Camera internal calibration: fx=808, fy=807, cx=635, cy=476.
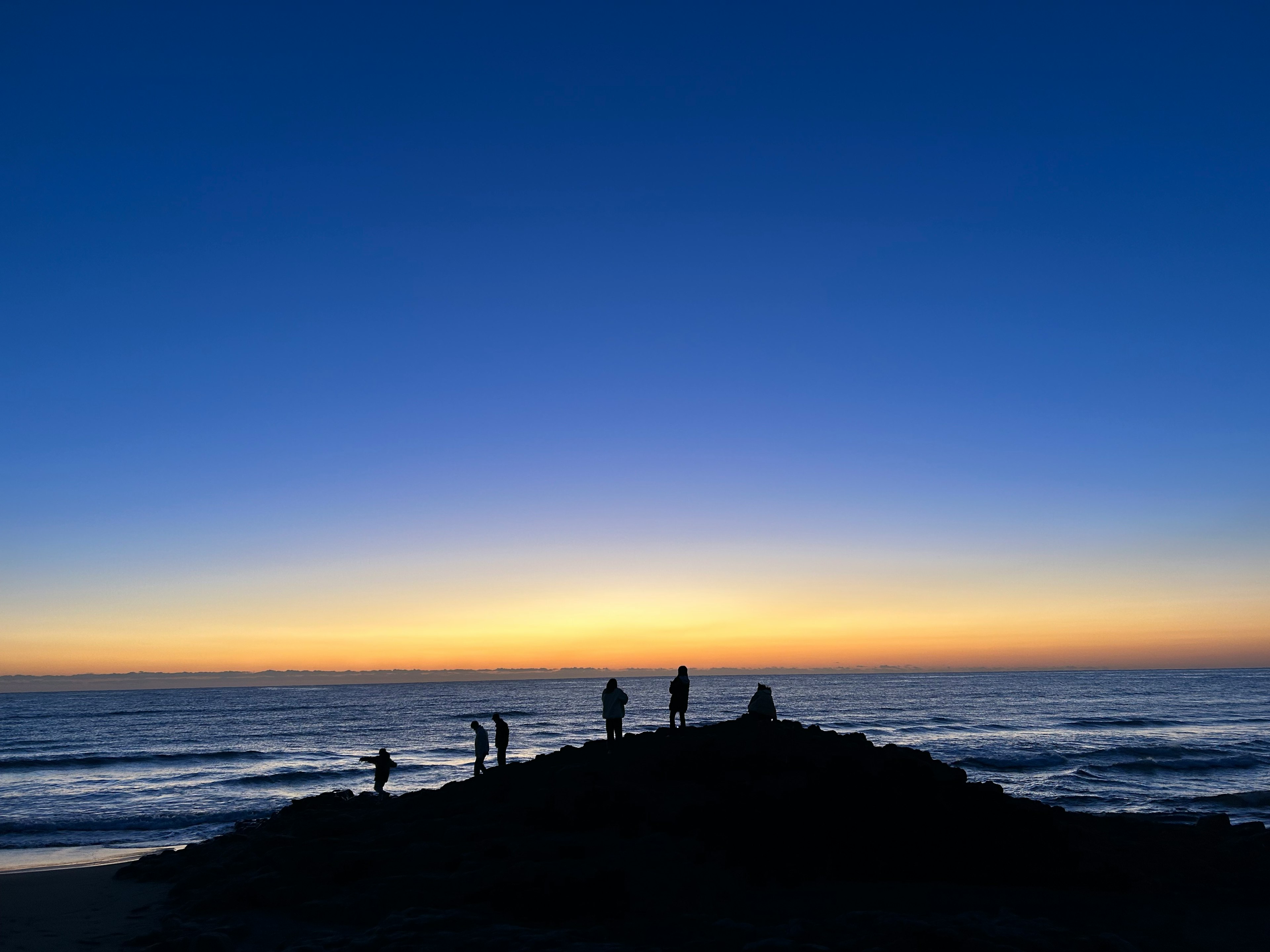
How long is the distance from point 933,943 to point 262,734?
68164mm

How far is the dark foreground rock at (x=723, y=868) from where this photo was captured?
11508 millimetres

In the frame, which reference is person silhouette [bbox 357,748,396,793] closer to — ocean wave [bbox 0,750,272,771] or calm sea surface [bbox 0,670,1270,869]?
calm sea surface [bbox 0,670,1270,869]

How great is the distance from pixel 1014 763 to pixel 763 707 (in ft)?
93.5

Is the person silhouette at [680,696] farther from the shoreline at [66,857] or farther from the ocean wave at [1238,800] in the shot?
the ocean wave at [1238,800]

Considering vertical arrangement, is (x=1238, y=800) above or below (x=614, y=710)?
below

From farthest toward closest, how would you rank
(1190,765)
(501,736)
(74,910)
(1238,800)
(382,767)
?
(1190,765)
(1238,800)
(382,767)
(501,736)
(74,910)

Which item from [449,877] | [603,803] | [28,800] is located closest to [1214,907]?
[603,803]

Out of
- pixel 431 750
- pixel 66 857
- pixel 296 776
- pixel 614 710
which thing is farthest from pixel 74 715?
pixel 614 710

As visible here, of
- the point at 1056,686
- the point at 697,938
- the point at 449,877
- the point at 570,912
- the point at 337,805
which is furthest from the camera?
the point at 1056,686

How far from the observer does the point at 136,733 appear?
69.1m

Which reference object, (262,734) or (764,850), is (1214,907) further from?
(262,734)

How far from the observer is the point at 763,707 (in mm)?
18797

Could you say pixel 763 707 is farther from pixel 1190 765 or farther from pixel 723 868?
pixel 1190 765

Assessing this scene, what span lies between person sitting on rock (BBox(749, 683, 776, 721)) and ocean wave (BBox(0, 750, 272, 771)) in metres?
39.3
